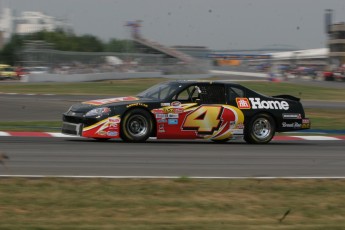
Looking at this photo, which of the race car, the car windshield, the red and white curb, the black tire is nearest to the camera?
the race car

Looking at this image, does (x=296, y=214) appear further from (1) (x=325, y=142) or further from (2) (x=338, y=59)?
(2) (x=338, y=59)

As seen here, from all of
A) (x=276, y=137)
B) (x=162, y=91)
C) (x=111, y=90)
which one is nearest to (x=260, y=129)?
(x=276, y=137)

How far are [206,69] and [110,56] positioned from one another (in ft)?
40.0

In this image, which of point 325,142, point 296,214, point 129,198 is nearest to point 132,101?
point 325,142

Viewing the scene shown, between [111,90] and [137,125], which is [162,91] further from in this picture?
[111,90]

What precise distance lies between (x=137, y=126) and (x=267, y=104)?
9.61ft

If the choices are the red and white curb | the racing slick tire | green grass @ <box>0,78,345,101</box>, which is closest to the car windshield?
the racing slick tire

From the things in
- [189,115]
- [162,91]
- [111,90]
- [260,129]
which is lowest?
[111,90]

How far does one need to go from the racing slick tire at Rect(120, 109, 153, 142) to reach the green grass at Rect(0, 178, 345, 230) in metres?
4.91

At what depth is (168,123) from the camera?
1388cm

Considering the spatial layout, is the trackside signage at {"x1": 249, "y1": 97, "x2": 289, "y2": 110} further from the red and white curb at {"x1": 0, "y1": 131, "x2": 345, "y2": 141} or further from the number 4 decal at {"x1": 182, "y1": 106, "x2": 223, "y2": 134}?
the red and white curb at {"x1": 0, "y1": 131, "x2": 345, "y2": 141}

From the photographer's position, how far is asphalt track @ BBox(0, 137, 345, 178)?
970 cm

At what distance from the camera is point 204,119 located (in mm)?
14211

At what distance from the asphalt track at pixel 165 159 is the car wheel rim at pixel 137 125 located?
1.17 ft
